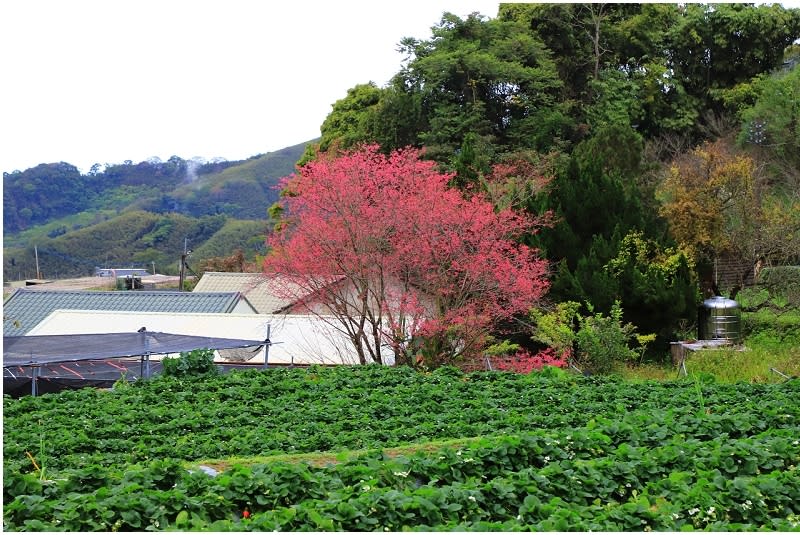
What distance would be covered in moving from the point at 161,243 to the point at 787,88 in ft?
104

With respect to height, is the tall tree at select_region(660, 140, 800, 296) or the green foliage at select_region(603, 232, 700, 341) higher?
the tall tree at select_region(660, 140, 800, 296)

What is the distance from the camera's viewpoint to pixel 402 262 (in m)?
14.3

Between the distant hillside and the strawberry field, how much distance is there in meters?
34.4

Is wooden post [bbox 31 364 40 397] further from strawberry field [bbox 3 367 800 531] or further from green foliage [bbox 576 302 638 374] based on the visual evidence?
green foliage [bbox 576 302 638 374]

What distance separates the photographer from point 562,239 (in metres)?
18.6

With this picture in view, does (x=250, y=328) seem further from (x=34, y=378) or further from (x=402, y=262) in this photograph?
(x=34, y=378)

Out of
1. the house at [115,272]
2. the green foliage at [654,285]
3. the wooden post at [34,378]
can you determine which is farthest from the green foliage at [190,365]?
the house at [115,272]

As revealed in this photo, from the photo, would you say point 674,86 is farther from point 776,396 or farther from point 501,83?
point 776,396

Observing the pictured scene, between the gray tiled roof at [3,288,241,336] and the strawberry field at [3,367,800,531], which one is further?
the gray tiled roof at [3,288,241,336]

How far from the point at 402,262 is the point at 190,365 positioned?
146 inches

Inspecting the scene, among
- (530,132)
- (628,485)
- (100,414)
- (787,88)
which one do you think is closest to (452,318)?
(100,414)

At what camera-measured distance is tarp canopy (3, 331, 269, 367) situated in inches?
506

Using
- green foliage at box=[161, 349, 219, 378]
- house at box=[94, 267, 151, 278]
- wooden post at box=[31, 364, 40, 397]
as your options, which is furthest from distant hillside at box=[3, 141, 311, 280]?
green foliage at box=[161, 349, 219, 378]

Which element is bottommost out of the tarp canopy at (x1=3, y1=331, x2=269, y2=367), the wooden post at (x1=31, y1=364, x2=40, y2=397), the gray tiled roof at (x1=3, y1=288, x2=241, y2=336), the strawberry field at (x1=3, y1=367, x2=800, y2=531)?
the strawberry field at (x1=3, y1=367, x2=800, y2=531)
